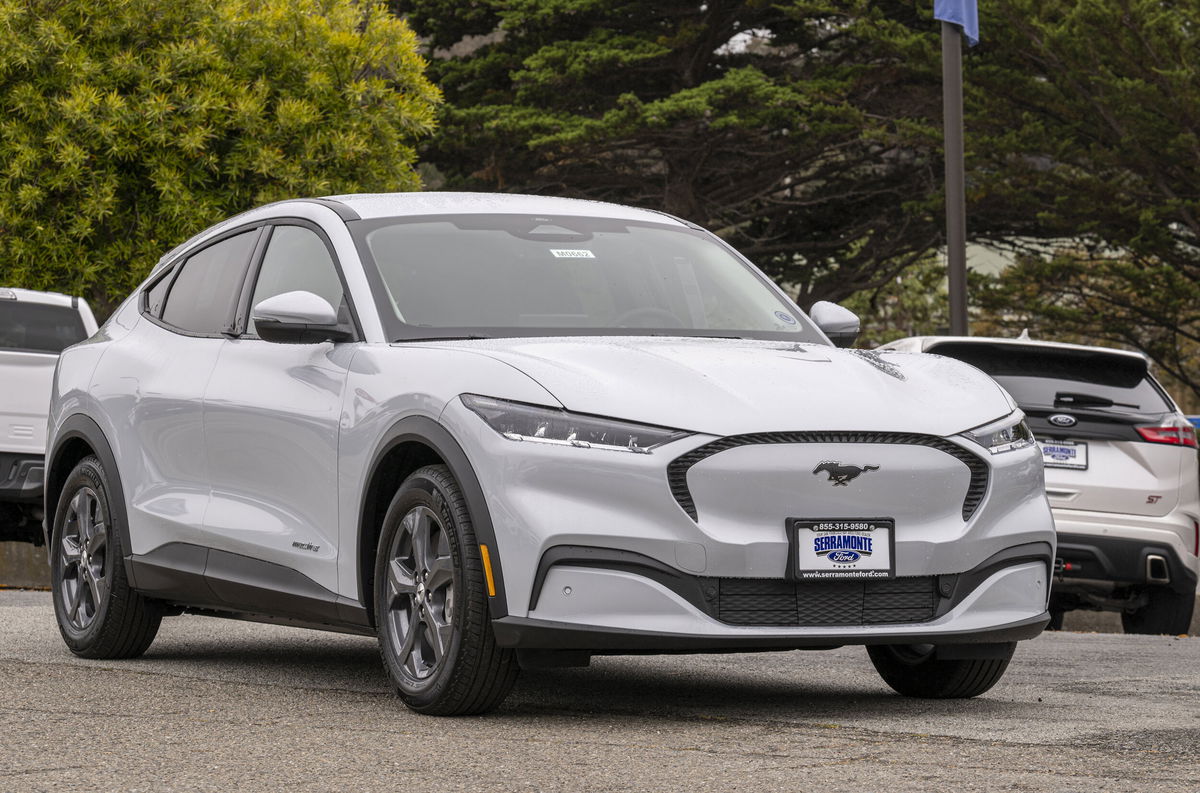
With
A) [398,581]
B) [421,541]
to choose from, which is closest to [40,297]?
[398,581]

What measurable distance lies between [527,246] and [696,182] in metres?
22.9

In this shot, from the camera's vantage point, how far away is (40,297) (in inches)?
588

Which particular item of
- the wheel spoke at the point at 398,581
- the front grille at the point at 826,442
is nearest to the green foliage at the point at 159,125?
the wheel spoke at the point at 398,581

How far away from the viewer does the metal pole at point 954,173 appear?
17.2 meters

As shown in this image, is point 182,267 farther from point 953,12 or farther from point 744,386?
point 953,12

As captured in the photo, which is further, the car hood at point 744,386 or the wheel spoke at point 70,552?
the wheel spoke at point 70,552

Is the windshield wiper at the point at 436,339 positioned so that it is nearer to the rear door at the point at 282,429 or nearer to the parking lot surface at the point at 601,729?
the rear door at the point at 282,429

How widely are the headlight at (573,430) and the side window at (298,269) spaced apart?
4.05ft

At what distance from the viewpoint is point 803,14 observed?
26.6 m

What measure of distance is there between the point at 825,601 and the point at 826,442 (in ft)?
1.51

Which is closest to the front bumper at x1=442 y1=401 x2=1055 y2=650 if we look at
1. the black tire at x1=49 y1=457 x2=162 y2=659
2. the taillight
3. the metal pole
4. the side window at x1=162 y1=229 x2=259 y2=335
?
the side window at x1=162 y1=229 x2=259 y2=335

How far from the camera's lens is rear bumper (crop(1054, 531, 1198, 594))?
36.4ft

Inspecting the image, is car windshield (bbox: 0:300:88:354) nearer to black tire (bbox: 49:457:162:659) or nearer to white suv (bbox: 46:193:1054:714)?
black tire (bbox: 49:457:162:659)

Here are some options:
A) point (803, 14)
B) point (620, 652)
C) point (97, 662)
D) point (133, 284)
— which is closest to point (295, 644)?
point (97, 662)
